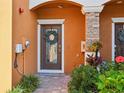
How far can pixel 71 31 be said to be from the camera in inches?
503

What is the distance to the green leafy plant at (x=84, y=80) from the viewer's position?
785 centimetres

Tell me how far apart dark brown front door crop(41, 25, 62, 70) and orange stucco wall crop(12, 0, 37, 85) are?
1.87 ft

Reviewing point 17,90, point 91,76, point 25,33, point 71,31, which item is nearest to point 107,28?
point 71,31

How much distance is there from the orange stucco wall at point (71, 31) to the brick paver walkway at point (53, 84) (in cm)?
103

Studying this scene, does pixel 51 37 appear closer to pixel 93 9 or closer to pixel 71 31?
pixel 71 31

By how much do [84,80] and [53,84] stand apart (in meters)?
2.55

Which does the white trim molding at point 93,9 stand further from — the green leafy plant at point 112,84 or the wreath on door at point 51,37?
the green leafy plant at point 112,84

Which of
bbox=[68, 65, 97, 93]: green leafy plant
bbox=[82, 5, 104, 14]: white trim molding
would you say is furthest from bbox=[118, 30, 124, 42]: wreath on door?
bbox=[68, 65, 97, 93]: green leafy plant

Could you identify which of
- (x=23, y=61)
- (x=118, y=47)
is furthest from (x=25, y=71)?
(x=118, y=47)

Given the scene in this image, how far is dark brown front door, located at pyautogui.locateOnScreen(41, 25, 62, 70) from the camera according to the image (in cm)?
1295

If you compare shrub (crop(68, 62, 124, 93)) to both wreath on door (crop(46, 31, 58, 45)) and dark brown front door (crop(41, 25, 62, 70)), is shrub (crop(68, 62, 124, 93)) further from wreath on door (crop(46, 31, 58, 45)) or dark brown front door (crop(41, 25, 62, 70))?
wreath on door (crop(46, 31, 58, 45))

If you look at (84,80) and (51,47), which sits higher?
(51,47)
